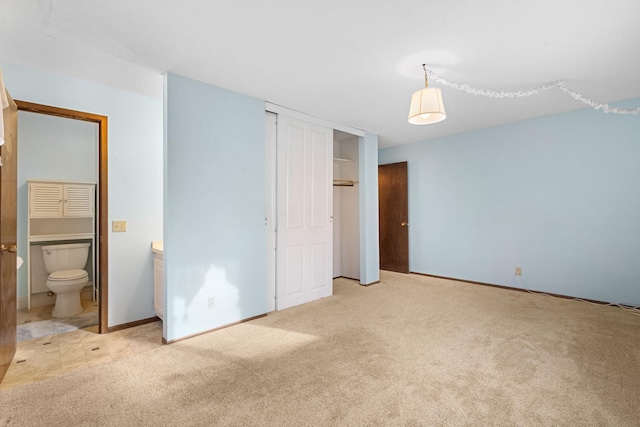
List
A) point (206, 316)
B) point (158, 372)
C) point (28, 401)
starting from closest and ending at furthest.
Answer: point (28, 401), point (158, 372), point (206, 316)

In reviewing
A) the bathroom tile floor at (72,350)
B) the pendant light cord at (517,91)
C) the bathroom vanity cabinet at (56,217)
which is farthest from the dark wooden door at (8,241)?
the pendant light cord at (517,91)

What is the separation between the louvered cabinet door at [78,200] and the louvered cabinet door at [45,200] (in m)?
0.07

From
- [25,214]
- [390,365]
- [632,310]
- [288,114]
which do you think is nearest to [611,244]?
[632,310]

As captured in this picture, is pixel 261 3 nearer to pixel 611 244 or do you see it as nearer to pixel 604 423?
pixel 604 423

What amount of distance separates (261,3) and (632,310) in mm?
4952

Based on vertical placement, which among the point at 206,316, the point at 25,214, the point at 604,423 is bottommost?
the point at 604,423

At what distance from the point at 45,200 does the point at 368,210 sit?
4.34 m

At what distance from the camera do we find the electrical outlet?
2.94 meters

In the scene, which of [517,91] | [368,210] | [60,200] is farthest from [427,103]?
[60,200]

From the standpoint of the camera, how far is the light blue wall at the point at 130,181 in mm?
2842

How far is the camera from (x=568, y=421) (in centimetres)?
162

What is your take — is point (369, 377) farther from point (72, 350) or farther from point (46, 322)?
point (46, 322)

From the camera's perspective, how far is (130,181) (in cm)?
305

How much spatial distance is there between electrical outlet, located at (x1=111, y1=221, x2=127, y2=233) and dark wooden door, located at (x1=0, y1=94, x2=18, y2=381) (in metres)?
0.72
